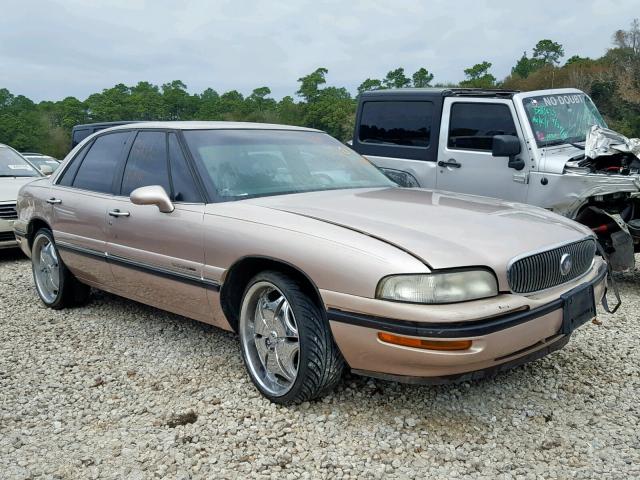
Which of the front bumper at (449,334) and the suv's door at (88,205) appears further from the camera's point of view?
the suv's door at (88,205)

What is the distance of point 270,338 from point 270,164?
1198mm

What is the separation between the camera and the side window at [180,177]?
11.6ft

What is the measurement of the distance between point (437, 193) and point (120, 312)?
2732 millimetres

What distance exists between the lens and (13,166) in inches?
326

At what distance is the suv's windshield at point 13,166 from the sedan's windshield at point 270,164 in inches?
217

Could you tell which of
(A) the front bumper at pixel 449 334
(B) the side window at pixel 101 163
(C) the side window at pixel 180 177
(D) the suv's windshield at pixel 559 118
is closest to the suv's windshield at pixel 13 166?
(B) the side window at pixel 101 163

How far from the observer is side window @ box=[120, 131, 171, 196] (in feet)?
12.5

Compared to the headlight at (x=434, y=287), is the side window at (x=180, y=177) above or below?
above

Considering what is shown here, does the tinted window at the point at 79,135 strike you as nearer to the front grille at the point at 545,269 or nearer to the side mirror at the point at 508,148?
the side mirror at the point at 508,148

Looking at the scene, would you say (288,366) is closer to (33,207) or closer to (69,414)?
(69,414)

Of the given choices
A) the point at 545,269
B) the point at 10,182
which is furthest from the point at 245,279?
the point at 10,182

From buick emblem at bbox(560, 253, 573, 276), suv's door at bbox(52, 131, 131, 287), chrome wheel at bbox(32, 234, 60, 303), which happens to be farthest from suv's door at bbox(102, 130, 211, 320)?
buick emblem at bbox(560, 253, 573, 276)

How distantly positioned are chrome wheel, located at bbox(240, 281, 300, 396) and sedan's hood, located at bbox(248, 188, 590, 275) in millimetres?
484

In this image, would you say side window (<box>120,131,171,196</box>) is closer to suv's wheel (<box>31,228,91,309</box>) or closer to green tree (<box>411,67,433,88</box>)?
suv's wheel (<box>31,228,91,309</box>)
